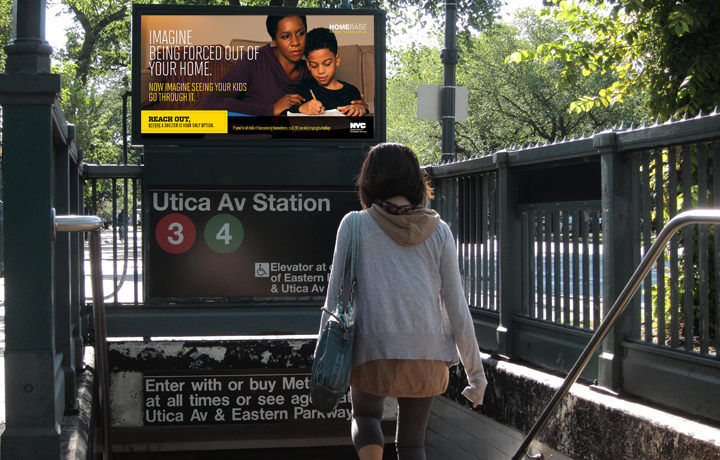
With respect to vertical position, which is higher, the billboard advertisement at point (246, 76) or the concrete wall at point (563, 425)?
the billboard advertisement at point (246, 76)

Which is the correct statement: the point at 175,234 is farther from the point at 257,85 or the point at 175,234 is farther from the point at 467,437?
the point at 467,437

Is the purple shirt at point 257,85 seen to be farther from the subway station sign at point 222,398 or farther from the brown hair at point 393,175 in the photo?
the brown hair at point 393,175

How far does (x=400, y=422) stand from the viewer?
3211 mm

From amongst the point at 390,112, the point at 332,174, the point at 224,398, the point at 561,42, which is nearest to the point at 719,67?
the point at 561,42

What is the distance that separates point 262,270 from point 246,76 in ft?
4.92

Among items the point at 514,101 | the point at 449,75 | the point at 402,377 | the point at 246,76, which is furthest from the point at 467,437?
the point at 514,101

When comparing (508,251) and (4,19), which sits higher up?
(4,19)

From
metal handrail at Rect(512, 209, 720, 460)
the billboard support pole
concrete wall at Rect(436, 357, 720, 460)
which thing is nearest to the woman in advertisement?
concrete wall at Rect(436, 357, 720, 460)

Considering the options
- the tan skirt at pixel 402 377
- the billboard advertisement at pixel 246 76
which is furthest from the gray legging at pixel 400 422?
the billboard advertisement at pixel 246 76

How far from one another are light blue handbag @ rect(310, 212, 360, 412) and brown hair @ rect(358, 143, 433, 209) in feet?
0.71

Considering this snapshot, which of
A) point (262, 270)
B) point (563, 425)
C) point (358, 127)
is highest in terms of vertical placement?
point (358, 127)

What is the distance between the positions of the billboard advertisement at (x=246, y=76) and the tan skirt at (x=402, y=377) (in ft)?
9.41

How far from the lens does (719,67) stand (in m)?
4.82

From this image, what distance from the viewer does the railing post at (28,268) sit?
8.96 feet
